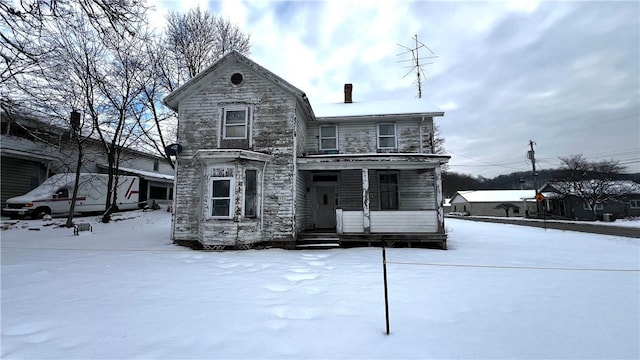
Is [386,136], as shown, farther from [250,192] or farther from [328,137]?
[250,192]

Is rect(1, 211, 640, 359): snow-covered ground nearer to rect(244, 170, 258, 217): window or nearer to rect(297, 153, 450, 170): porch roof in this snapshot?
rect(244, 170, 258, 217): window

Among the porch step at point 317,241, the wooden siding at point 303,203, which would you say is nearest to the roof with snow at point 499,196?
the wooden siding at point 303,203

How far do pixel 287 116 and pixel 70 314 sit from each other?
838cm

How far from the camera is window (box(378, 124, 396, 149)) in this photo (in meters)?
13.3

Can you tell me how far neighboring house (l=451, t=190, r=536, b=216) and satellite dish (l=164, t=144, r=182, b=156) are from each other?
48.9m

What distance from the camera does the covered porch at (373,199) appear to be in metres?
10.6

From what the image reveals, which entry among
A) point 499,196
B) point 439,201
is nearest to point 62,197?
→ point 439,201

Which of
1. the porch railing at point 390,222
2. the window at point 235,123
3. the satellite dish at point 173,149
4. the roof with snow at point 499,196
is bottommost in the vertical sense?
the porch railing at point 390,222

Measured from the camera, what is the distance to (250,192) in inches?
409

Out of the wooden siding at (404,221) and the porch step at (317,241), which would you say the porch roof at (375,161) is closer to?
the wooden siding at (404,221)

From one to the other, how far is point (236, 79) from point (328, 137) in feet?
15.7

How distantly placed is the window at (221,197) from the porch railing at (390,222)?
4.05 meters

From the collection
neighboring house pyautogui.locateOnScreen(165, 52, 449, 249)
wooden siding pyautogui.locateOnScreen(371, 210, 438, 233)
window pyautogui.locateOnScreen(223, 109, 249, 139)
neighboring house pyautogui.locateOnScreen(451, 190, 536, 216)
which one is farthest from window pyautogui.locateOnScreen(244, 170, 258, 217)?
neighboring house pyautogui.locateOnScreen(451, 190, 536, 216)

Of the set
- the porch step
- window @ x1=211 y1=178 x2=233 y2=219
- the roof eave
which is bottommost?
the porch step
